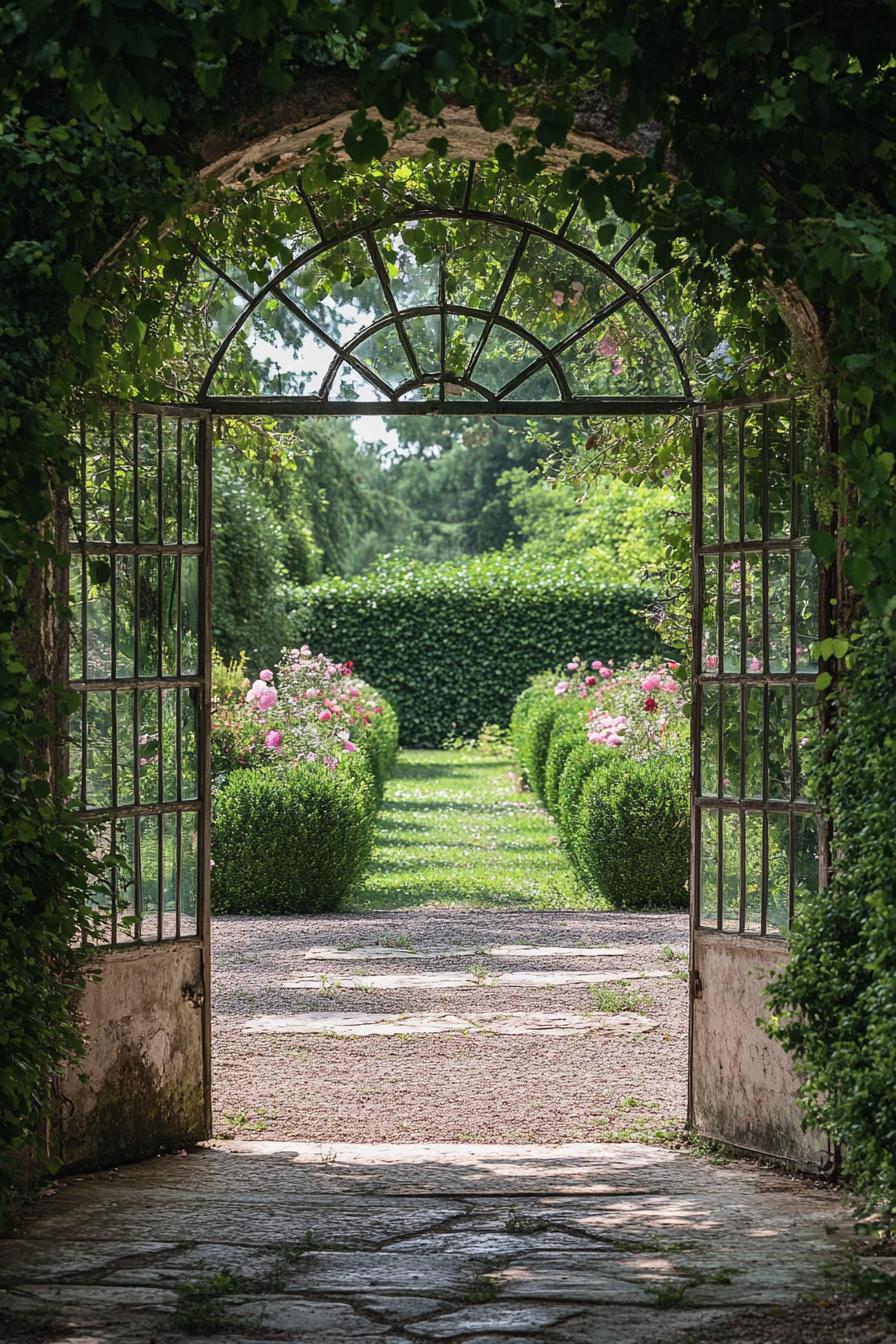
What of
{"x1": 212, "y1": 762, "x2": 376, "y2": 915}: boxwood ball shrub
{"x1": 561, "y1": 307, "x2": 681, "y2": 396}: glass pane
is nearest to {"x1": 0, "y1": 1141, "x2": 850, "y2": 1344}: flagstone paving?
{"x1": 561, "y1": 307, "x2": 681, "y2": 396}: glass pane

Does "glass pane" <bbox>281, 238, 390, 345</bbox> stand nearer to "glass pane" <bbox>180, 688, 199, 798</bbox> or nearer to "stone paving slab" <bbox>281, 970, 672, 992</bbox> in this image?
"glass pane" <bbox>180, 688, 199, 798</bbox>

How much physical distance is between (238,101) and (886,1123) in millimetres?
3317

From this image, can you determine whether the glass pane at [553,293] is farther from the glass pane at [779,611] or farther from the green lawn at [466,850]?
the green lawn at [466,850]

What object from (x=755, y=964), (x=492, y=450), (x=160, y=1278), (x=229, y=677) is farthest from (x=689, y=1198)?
(x=492, y=450)

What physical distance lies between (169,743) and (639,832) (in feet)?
18.9

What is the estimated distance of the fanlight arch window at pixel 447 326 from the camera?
5.67 meters

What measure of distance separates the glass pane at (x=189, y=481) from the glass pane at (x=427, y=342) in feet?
3.36

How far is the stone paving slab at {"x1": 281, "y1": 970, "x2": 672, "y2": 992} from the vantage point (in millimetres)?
8281

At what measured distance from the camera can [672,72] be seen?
3.83m

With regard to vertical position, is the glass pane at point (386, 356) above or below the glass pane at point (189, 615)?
above

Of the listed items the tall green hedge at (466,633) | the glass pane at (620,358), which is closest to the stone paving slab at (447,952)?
the glass pane at (620,358)

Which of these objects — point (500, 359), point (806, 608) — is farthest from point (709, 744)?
point (500, 359)

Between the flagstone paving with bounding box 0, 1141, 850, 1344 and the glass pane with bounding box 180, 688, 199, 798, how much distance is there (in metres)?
1.22

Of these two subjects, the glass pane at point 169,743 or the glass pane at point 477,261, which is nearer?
the glass pane at point 169,743
